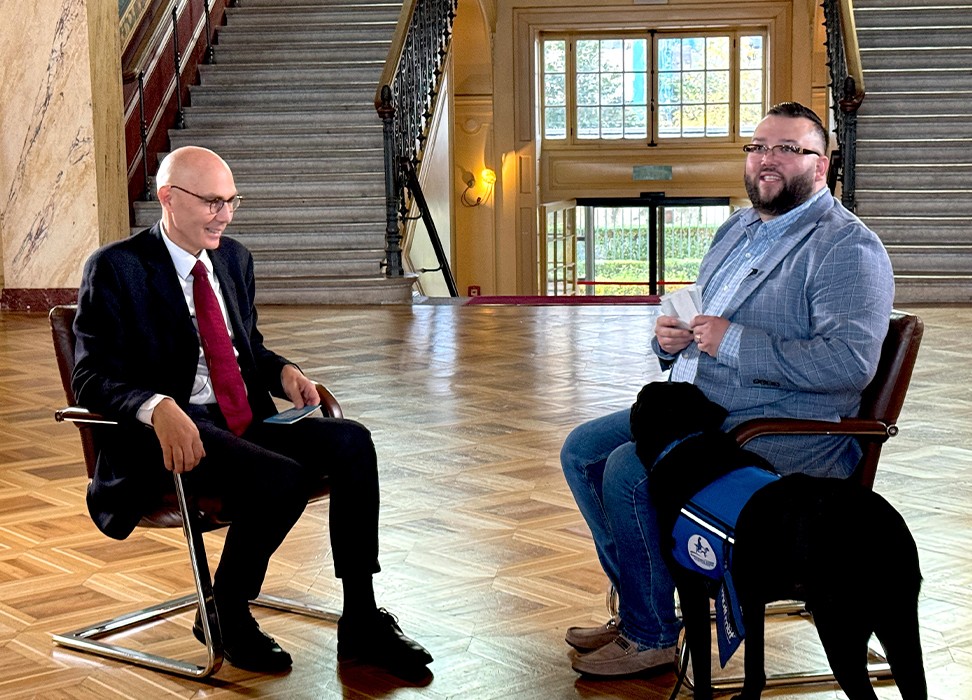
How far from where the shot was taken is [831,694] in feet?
8.16

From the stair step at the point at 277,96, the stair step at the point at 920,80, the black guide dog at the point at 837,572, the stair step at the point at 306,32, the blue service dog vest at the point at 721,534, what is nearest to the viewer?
the black guide dog at the point at 837,572

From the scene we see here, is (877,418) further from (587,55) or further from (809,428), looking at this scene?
(587,55)

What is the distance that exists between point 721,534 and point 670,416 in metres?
0.30

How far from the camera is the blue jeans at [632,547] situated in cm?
251

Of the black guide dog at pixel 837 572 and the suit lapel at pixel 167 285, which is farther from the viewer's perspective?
the suit lapel at pixel 167 285

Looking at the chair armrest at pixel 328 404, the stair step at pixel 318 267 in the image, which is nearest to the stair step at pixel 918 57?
the stair step at pixel 318 267

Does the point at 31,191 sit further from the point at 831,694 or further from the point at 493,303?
the point at 831,694

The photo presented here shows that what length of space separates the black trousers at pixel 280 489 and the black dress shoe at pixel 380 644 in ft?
0.34

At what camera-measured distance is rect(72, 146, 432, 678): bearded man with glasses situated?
262cm

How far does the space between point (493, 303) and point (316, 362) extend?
2.75 m

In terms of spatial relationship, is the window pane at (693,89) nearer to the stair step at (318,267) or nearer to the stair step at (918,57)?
the stair step at (918,57)

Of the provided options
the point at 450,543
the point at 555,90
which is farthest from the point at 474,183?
the point at 450,543

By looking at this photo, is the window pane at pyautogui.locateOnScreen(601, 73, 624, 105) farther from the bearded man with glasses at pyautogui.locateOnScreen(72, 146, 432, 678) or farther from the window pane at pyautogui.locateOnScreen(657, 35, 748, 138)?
the bearded man with glasses at pyautogui.locateOnScreen(72, 146, 432, 678)

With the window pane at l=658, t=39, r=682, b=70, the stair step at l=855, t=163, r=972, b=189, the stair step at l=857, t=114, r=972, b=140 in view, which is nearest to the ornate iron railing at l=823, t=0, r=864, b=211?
the stair step at l=855, t=163, r=972, b=189
